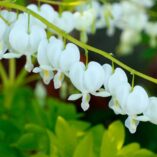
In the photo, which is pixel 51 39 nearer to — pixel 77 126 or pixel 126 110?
pixel 126 110

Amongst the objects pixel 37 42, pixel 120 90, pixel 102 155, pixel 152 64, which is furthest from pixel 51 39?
pixel 152 64

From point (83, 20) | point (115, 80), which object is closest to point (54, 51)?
point (115, 80)

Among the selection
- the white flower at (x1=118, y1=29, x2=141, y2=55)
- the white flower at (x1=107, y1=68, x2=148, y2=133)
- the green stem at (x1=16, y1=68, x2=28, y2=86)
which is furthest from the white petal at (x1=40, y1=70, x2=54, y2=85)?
the white flower at (x1=118, y1=29, x2=141, y2=55)

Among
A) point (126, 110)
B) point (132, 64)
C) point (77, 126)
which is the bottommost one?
point (132, 64)

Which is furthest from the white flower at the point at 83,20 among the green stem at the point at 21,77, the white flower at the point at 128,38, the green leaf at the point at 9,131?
the white flower at the point at 128,38

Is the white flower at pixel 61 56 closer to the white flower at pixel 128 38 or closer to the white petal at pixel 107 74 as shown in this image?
the white petal at pixel 107 74

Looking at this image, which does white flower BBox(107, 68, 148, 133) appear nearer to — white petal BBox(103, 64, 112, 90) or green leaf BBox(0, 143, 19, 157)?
white petal BBox(103, 64, 112, 90)

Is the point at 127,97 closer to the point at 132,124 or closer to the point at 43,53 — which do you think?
the point at 132,124
